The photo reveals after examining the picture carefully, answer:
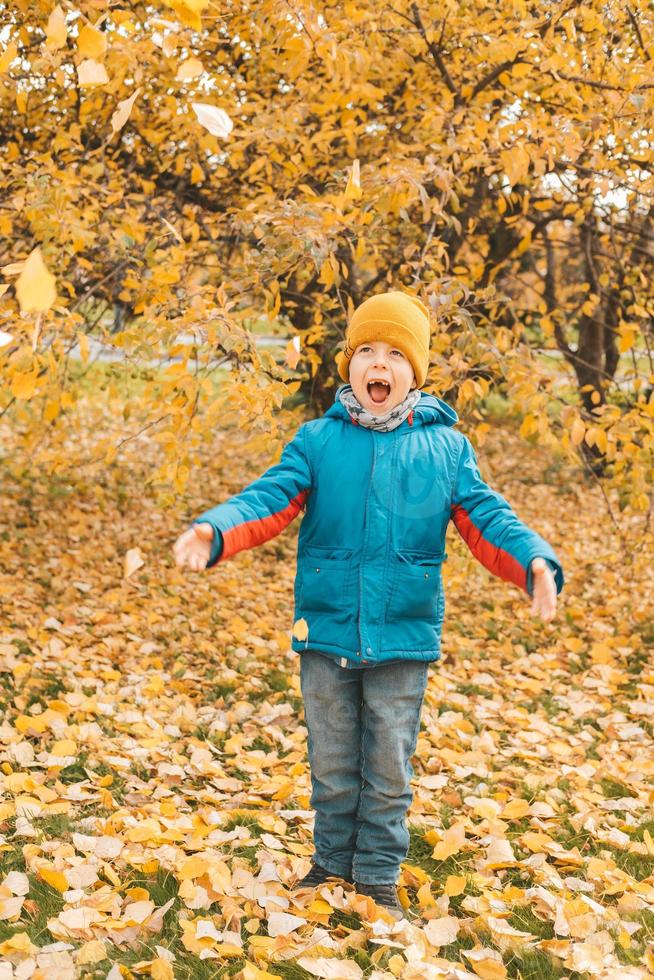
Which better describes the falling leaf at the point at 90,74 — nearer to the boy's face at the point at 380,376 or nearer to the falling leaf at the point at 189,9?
the falling leaf at the point at 189,9

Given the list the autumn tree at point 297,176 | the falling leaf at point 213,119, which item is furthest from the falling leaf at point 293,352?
the falling leaf at point 213,119

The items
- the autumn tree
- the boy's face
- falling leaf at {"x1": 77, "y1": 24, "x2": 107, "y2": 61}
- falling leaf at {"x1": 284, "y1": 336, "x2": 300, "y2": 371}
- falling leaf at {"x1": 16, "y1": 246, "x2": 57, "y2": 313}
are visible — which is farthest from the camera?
the autumn tree

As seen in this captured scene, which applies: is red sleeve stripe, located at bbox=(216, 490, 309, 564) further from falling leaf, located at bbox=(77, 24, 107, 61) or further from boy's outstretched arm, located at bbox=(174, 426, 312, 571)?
falling leaf, located at bbox=(77, 24, 107, 61)

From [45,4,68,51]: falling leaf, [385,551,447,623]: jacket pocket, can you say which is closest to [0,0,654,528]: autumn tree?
[45,4,68,51]: falling leaf

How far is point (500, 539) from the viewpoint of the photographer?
2.16 m

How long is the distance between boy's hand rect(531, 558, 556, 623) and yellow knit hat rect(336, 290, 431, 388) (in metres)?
0.63

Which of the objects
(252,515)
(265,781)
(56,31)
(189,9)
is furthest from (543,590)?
(265,781)

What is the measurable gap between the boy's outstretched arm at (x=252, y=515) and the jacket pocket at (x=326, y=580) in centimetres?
12

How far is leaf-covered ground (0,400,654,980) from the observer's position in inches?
86.4

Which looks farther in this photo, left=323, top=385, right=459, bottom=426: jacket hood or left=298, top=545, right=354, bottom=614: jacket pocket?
left=323, top=385, right=459, bottom=426: jacket hood

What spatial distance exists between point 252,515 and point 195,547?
0.21m

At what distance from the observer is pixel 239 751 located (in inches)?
137

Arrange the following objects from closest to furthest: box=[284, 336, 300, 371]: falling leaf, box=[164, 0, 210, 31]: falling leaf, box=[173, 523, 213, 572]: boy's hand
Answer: box=[164, 0, 210, 31]: falling leaf
box=[173, 523, 213, 572]: boy's hand
box=[284, 336, 300, 371]: falling leaf

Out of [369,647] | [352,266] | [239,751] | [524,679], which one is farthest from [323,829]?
[352,266]
